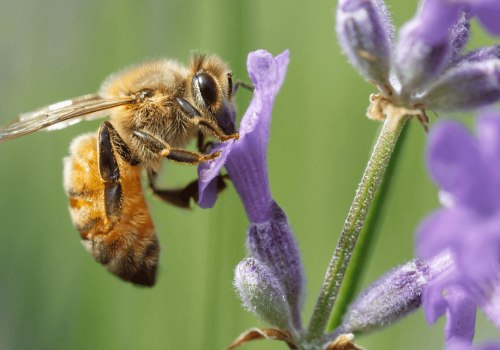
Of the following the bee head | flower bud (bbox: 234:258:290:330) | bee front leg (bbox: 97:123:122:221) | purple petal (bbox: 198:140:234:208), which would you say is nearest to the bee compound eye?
the bee head

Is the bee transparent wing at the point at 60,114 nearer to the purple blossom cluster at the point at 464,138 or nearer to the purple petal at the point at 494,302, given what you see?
the purple blossom cluster at the point at 464,138

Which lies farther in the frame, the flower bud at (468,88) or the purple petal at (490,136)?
the flower bud at (468,88)

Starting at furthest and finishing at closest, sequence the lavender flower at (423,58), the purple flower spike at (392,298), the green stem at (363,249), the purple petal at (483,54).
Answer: the green stem at (363,249)
the purple flower spike at (392,298)
the purple petal at (483,54)
the lavender flower at (423,58)

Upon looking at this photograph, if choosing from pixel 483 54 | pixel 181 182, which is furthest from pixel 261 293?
pixel 181 182

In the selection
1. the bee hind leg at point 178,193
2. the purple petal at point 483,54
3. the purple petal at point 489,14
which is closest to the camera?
the purple petal at point 489,14

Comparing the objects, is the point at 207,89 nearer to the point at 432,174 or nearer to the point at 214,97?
the point at 214,97

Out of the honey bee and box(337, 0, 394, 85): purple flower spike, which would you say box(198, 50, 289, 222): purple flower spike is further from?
box(337, 0, 394, 85): purple flower spike

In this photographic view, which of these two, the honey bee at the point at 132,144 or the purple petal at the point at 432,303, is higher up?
the honey bee at the point at 132,144

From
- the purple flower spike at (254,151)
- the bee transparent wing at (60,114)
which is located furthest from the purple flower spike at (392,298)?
the bee transparent wing at (60,114)
